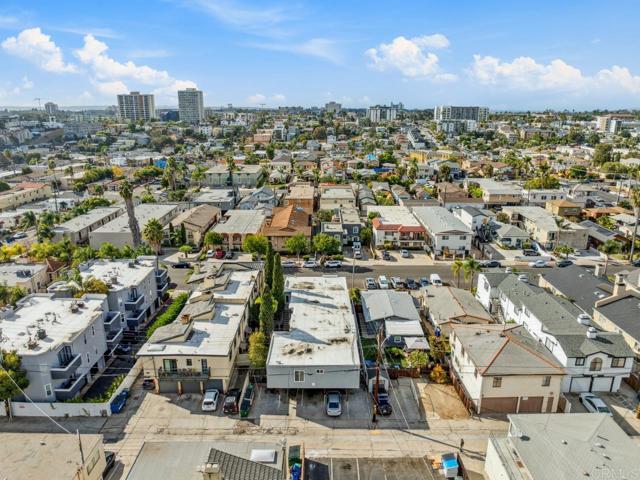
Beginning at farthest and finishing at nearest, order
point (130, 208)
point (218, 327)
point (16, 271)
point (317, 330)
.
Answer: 1. point (130, 208)
2. point (16, 271)
3. point (317, 330)
4. point (218, 327)

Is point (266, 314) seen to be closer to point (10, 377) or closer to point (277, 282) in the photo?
point (277, 282)

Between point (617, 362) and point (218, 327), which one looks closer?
point (617, 362)

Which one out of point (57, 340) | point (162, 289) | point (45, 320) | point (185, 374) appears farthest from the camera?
point (162, 289)

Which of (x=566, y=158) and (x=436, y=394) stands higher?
(x=566, y=158)

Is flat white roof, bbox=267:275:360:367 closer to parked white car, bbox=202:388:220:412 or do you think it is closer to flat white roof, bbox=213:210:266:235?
parked white car, bbox=202:388:220:412

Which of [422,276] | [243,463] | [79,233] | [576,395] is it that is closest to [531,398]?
[576,395]

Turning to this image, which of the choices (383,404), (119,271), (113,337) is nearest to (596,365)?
(383,404)

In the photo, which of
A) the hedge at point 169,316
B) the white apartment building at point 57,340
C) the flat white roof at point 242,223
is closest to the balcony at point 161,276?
the hedge at point 169,316

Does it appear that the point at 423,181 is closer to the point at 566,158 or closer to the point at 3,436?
the point at 566,158
